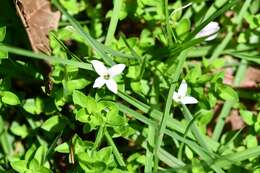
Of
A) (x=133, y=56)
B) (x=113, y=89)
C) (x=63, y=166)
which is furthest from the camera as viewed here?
(x=63, y=166)

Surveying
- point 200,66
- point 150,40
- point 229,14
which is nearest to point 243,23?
point 229,14

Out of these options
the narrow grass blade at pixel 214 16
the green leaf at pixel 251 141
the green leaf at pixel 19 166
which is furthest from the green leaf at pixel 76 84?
the green leaf at pixel 251 141

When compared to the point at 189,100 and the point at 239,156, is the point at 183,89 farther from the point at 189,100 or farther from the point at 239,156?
the point at 239,156

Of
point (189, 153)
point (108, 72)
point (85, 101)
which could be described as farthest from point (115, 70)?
point (189, 153)

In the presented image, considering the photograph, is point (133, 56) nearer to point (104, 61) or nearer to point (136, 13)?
point (104, 61)

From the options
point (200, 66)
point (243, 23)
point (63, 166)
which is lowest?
point (63, 166)

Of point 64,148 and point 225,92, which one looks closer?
point 64,148

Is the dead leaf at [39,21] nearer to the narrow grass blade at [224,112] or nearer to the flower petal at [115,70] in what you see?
the flower petal at [115,70]
